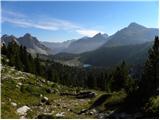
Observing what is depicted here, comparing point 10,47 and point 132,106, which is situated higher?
point 10,47

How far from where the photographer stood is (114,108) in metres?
28.8

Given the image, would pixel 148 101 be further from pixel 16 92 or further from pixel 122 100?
pixel 16 92

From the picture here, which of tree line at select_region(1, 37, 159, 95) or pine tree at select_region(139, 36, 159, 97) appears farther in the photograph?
tree line at select_region(1, 37, 159, 95)

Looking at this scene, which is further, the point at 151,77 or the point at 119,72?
the point at 119,72

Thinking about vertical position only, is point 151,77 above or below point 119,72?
above

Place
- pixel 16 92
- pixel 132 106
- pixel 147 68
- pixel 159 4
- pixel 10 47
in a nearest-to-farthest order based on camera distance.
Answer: pixel 159 4, pixel 132 106, pixel 147 68, pixel 16 92, pixel 10 47

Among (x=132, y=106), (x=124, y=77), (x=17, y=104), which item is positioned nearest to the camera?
(x=132, y=106)

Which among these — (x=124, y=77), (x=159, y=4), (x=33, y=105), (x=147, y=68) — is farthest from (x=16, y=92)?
(x=124, y=77)

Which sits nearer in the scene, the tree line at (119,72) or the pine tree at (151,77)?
the pine tree at (151,77)

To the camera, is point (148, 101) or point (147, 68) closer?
point (148, 101)

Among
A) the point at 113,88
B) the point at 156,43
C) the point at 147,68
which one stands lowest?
the point at 113,88

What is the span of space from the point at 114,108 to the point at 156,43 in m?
7.51

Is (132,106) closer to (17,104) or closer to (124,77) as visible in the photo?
(17,104)

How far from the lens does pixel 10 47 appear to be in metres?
92.8
